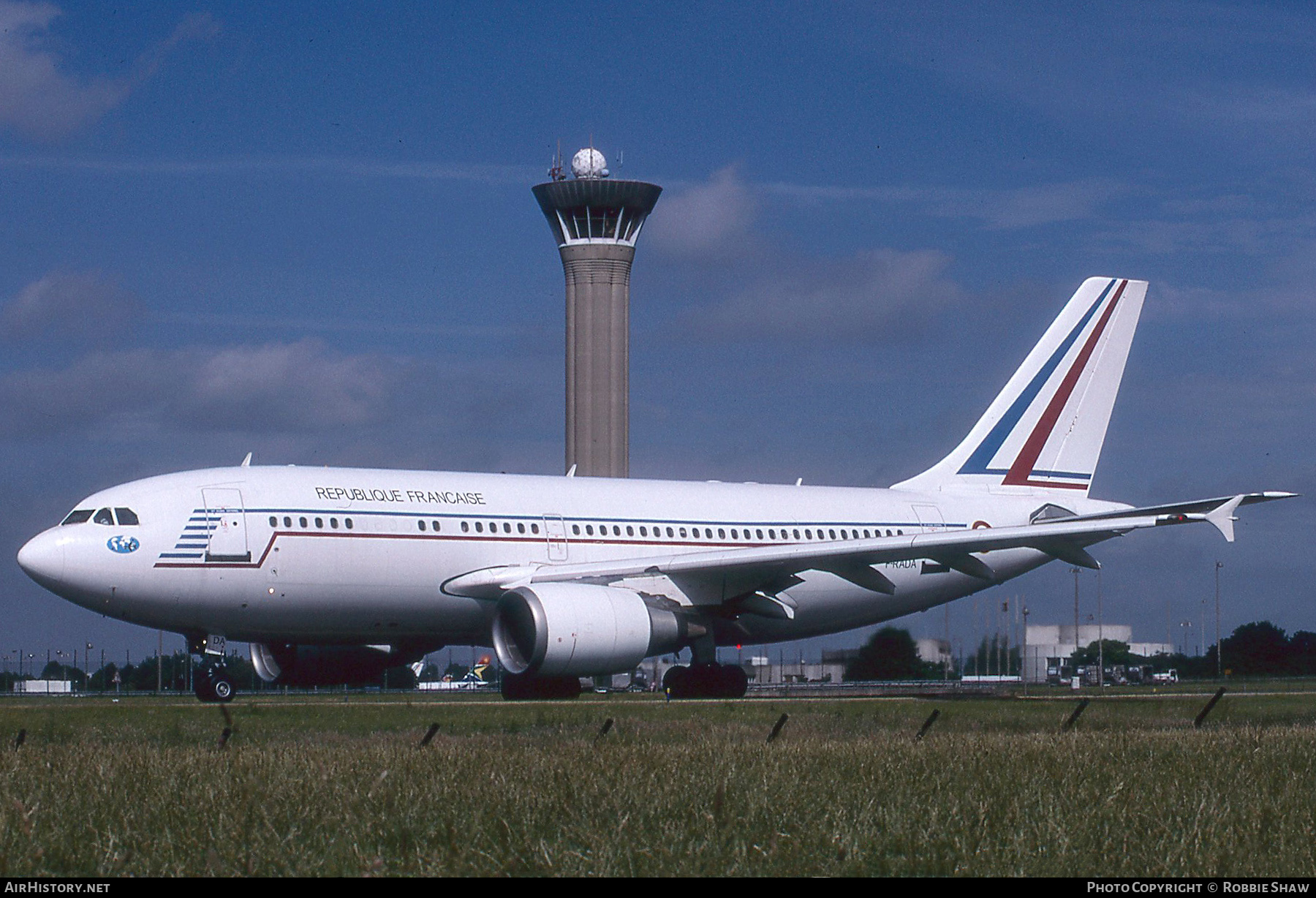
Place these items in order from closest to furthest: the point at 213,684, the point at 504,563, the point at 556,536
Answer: the point at 213,684 → the point at 504,563 → the point at 556,536

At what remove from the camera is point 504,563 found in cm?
2775

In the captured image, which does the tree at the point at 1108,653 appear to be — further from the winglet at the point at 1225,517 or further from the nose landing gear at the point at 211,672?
the nose landing gear at the point at 211,672

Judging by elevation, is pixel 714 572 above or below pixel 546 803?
above

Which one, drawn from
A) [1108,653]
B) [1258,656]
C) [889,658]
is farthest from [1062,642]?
[889,658]

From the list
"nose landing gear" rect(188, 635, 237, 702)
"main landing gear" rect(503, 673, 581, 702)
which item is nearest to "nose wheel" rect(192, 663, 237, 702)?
"nose landing gear" rect(188, 635, 237, 702)

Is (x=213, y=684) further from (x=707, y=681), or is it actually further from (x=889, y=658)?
(x=889, y=658)

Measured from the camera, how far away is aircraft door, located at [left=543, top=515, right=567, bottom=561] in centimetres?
2827

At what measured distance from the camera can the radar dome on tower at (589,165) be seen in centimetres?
9619

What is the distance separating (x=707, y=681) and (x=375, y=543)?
6.22 metres

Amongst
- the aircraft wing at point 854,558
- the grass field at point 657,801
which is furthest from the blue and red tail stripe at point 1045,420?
the grass field at point 657,801

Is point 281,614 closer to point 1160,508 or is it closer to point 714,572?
point 714,572

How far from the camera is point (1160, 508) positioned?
2678 cm
